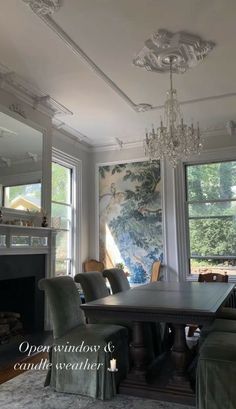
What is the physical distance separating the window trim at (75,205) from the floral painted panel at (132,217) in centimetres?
42

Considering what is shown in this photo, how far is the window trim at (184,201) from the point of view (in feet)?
18.0

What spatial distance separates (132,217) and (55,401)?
12.3ft

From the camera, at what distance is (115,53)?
133 inches

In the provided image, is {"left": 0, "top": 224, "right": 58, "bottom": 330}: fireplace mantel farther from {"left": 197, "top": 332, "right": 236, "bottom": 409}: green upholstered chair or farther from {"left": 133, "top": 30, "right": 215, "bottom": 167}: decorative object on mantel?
{"left": 197, "top": 332, "right": 236, "bottom": 409}: green upholstered chair

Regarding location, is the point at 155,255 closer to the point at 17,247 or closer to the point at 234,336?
the point at 17,247

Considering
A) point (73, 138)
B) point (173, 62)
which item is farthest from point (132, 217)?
point (173, 62)

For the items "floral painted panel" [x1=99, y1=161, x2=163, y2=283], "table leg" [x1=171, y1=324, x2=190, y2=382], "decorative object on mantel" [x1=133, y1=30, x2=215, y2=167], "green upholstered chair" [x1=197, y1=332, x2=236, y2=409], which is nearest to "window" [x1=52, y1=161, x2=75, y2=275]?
"floral painted panel" [x1=99, y1=161, x2=163, y2=283]

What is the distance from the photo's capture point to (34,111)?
443 centimetres

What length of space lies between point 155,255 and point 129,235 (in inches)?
22.7

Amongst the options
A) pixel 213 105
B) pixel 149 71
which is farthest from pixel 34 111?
pixel 213 105

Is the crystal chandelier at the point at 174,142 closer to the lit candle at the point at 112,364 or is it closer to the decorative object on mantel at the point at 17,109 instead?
the decorative object on mantel at the point at 17,109

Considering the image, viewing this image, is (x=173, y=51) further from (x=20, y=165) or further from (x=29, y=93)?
(x=20, y=165)

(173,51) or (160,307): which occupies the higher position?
(173,51)

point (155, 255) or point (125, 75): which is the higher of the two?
point (125, 75)
